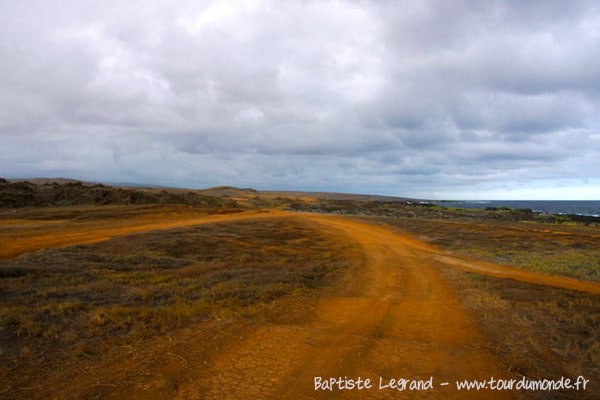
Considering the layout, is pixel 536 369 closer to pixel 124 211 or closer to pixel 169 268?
pixel 169 268

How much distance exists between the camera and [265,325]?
7.35 metres

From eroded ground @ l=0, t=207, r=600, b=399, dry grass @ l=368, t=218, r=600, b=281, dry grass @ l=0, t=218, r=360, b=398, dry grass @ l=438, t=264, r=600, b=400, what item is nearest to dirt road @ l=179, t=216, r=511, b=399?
eroded ground @ l=0, t=207, r=600, b=399

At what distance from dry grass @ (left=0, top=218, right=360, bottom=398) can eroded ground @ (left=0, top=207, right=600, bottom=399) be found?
0.04 metres

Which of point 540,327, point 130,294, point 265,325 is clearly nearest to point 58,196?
point 130,294

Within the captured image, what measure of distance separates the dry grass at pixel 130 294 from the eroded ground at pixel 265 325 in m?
0.04

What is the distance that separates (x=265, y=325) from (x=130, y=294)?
12.3 ft

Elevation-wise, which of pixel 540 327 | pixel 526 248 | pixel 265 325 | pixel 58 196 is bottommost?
pixel 265 325

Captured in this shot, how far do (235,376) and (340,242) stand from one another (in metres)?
14.9

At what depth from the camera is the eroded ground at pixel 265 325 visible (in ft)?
17.1

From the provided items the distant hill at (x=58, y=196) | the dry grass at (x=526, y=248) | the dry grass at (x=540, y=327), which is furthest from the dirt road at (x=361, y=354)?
the distant hill at (x=58, y=196)

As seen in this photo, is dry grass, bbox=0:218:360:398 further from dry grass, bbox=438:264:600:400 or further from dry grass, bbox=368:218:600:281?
dry grass, bbox=368:218:600:281

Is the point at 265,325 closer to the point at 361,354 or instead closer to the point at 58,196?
the point at 361,354

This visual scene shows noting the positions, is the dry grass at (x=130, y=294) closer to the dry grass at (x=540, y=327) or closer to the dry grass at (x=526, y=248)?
the dry grass at (x=540, y=327)

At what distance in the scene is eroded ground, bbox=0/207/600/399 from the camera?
17.1 feet
